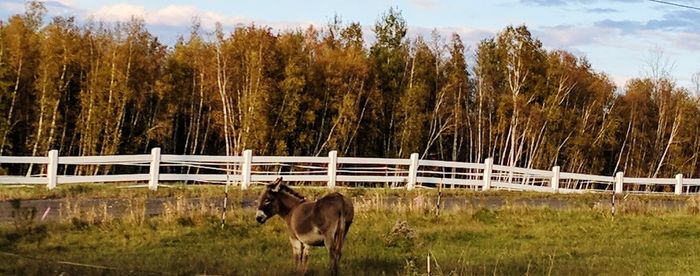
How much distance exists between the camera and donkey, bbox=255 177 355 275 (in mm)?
9617

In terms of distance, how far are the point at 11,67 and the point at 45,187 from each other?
2238cm

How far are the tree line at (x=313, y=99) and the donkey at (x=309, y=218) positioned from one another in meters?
33.7

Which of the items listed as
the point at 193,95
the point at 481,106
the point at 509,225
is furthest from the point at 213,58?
the point at 509,225

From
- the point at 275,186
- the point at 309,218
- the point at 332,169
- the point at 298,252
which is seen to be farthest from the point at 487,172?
the point at 309,218

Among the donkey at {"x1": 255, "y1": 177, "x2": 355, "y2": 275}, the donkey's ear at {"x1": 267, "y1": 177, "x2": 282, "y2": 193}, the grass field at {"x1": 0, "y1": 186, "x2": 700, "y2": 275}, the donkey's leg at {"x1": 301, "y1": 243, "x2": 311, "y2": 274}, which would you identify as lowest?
the grass field at {"x1": 0, "y1": 186, "x2": 700, "y2": 275}

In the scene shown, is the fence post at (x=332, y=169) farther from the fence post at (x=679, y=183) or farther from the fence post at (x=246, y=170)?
the fence post at (x=679, y=183)

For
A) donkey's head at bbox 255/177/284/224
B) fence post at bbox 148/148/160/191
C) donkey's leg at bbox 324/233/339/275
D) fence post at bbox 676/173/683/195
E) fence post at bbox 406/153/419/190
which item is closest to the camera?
donkey's leg at bbox 324/233/339/275

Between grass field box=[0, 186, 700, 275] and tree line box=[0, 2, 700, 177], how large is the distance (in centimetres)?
2608

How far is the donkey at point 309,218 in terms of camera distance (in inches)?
379

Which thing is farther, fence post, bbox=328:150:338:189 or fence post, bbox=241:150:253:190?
fence post, bbox=328:150:338:189

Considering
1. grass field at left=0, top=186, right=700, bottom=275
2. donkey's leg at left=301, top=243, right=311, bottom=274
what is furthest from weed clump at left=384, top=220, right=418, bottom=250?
donkey's leg at left=301, top=243, right=311, bottom=274

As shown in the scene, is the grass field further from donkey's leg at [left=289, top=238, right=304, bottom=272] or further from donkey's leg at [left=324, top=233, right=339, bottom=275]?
donkey's leg at [left=324, top=233, right=339, bottom=275]

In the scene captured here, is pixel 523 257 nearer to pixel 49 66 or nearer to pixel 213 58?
pixel 49 66

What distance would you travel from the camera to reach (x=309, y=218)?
9758mm
